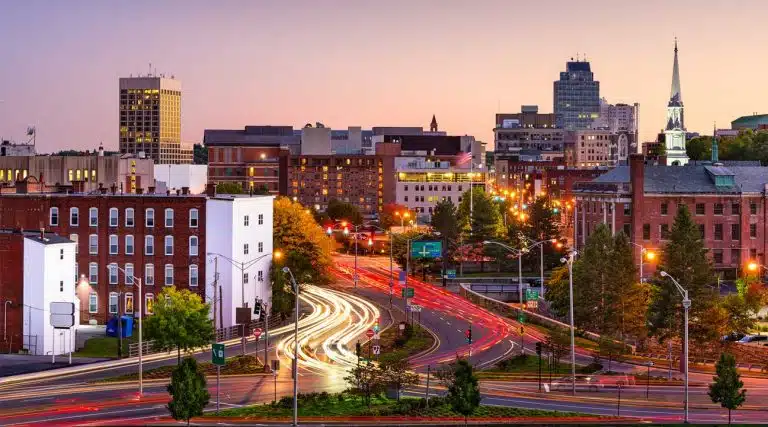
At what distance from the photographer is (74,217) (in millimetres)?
109375

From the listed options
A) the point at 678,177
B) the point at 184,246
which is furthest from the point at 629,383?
the point at 678,177

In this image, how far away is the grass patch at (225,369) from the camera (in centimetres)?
7700

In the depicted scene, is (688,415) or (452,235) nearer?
(688,415)

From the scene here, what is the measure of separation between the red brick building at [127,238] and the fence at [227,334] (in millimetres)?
5395

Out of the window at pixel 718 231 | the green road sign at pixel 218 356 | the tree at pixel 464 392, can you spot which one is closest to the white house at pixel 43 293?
the green road sign at pixel 218 356

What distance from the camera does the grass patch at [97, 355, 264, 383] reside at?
77000 millimetres

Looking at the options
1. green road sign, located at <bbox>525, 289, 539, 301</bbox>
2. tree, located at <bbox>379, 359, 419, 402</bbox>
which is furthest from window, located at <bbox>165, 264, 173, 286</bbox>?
tree, located at <bbox>379, 359, 419, 402</bbox>

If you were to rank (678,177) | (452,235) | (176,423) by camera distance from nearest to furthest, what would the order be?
(176,423) < (678,177) < (452,235)

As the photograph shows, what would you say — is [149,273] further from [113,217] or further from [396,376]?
[396,376]

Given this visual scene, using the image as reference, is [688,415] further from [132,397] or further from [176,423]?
[132,397]

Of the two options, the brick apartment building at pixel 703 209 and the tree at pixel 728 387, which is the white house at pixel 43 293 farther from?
the brick apartment building at pixel 703 209

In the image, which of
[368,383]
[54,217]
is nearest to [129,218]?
[54,217]

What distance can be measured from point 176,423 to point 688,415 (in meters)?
24.2

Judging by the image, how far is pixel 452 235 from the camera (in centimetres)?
15675
